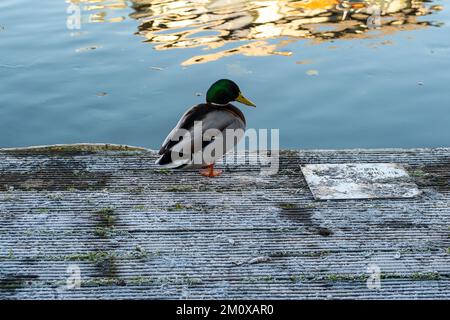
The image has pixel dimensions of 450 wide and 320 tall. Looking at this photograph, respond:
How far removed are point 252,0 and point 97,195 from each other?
8.51 meters

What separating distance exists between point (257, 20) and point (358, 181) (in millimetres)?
7053

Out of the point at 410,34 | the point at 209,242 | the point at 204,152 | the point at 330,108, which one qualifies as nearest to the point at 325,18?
the point at 410,34

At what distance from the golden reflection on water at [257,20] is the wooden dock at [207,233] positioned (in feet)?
16.3

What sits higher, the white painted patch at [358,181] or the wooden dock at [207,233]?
the wooden dock at [207,233]

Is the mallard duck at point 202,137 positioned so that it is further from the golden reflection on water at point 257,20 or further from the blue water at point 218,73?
the golden reflection on water at point 257,20

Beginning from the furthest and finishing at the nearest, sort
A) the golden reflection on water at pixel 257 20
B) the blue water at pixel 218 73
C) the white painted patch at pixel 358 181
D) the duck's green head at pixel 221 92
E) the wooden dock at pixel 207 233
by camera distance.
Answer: the golden reflection on water at pixel 257 20 < the blue water at pixel 218 73 < the duck's green head at pixel 221 92 < the white painted patch at pixel 358 181 < the wooden dock at pixel 207 233

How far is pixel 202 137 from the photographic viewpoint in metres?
3.68

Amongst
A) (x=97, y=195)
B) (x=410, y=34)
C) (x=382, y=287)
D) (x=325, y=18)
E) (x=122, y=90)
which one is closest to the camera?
(x=382, y=287)

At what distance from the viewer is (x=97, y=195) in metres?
3.55

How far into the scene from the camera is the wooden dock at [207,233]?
2742 millimetres

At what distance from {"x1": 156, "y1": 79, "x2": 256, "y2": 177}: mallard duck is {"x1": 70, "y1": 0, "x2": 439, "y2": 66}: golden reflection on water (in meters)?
4.68

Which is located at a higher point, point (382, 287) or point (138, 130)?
point (382, 287)

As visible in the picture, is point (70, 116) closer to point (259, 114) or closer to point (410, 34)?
point (259, 114)

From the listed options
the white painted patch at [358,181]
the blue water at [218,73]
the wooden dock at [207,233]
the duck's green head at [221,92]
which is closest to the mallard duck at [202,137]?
the duck's green head at [221,92]
